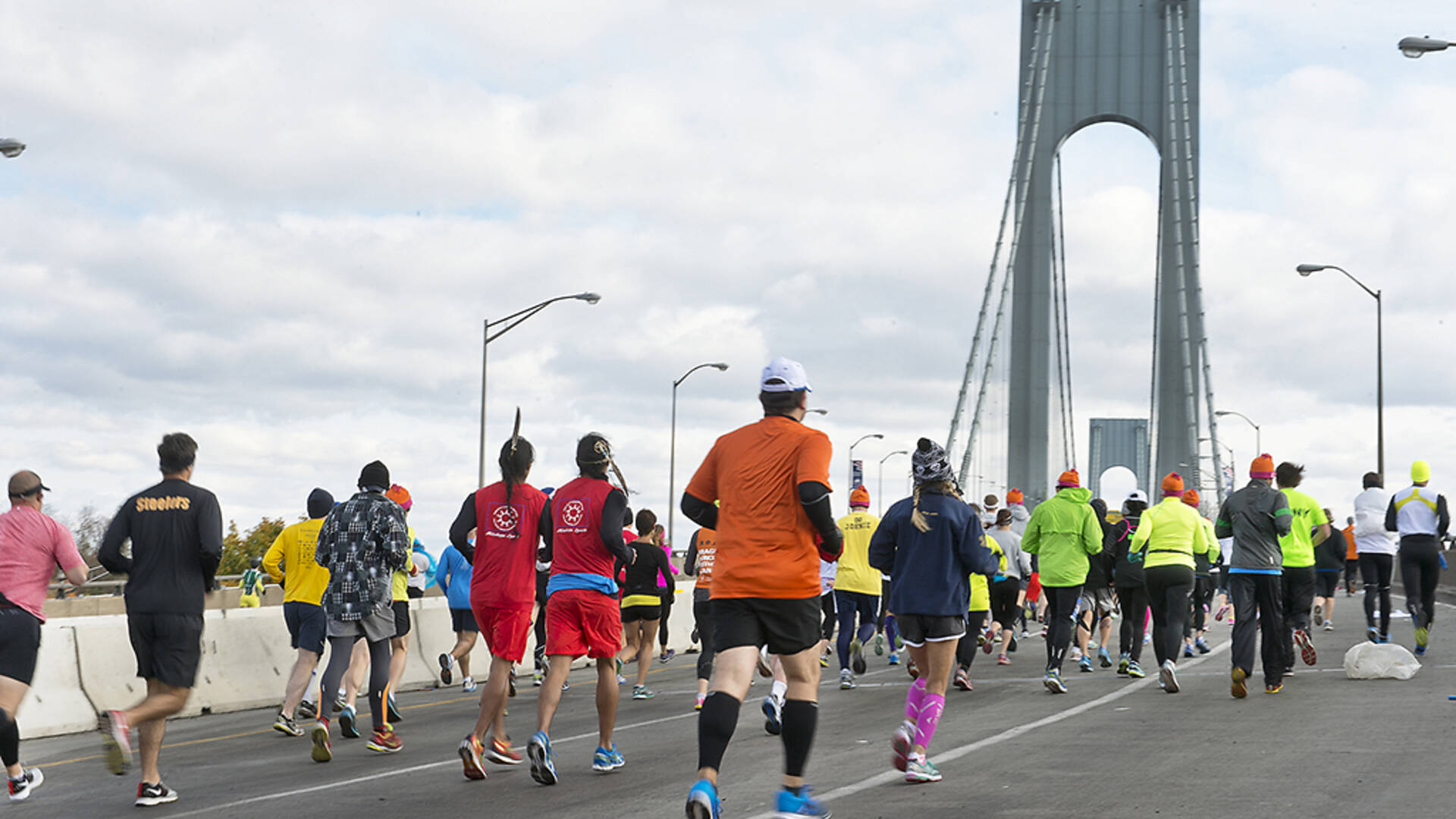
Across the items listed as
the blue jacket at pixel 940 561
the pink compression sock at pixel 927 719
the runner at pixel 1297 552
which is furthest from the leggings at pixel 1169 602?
the pink compression sock at pixel 927 719

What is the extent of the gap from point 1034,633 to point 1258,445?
5778 cm

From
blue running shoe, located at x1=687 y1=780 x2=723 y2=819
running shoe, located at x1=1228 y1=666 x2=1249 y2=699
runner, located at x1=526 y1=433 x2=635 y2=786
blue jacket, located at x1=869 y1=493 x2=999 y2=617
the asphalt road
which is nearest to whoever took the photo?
blue running shoe, located at x1=687 y1=780 x2=723 y2=819

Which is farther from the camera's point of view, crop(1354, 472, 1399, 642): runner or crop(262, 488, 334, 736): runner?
crop(1354, 472, 1399, 642): runner

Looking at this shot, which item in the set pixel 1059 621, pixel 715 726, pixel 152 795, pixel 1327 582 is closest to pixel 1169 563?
pixel 1059 621

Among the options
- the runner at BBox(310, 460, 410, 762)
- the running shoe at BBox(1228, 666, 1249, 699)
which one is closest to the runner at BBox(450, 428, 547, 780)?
the runner at BBox(310, 460, 410, 762)

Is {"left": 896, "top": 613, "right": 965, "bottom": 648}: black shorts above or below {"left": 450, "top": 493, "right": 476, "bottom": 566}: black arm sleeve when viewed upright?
below

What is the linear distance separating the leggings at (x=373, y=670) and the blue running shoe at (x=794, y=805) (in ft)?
13.7

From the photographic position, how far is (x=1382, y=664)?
1256 cm

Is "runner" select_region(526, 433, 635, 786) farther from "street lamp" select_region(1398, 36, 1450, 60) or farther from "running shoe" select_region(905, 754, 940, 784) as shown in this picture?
"street lamp" select_region(1398, 36, 1450, 60)

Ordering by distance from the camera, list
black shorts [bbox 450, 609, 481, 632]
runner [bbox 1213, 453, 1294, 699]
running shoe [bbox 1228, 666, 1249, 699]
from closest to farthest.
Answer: running shoe [bbox 1228, 666, 1249, 699]
runner [bbox 1213, 453, 1294, 699]
black shorts [bbox 450, 609, 481, 632]

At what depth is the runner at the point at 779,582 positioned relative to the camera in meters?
5.89

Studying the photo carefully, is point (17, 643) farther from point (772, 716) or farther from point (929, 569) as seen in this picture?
point (929, 569)

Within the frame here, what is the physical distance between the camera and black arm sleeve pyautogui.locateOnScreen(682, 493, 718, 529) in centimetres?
634

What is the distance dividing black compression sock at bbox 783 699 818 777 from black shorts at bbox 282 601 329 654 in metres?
5.66
